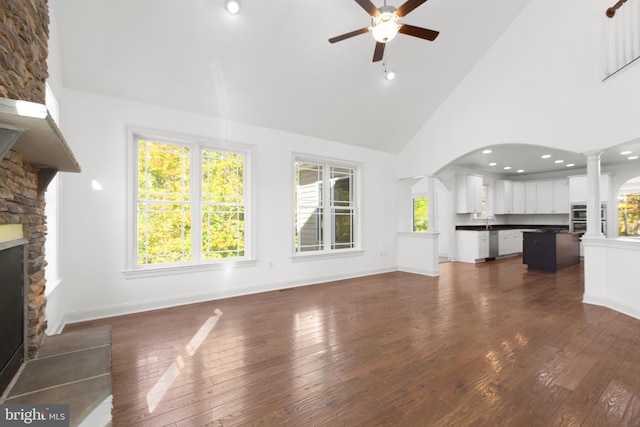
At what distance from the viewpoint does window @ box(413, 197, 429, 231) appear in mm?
9398

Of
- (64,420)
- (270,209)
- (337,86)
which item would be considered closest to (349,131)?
(337,86)

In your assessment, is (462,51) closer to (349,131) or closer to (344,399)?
(349,131)

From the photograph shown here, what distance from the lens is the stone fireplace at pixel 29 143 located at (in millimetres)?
1315

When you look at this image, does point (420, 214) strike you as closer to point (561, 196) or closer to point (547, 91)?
point (561, 196)

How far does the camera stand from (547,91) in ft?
14.9

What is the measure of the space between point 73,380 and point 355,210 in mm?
5238

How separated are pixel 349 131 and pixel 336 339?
4.05 meters

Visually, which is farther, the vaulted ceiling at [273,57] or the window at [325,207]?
the window at [325,207]

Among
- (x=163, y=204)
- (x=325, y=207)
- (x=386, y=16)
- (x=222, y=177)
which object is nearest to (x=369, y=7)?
(x=386, y=16)

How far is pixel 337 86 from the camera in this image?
15.6 ft

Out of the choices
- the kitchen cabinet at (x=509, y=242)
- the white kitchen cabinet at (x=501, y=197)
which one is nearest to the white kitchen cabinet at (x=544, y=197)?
the white kitchen cabinet at (x=501, y=197)

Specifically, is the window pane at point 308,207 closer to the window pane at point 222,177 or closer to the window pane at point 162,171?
the window pane at point 222,177

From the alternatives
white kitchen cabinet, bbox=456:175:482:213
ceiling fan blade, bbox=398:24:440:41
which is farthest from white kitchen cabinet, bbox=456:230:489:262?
ceiling fan blade, bbox=398:24:440:41

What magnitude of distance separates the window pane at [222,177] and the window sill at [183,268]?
3.23 feet
